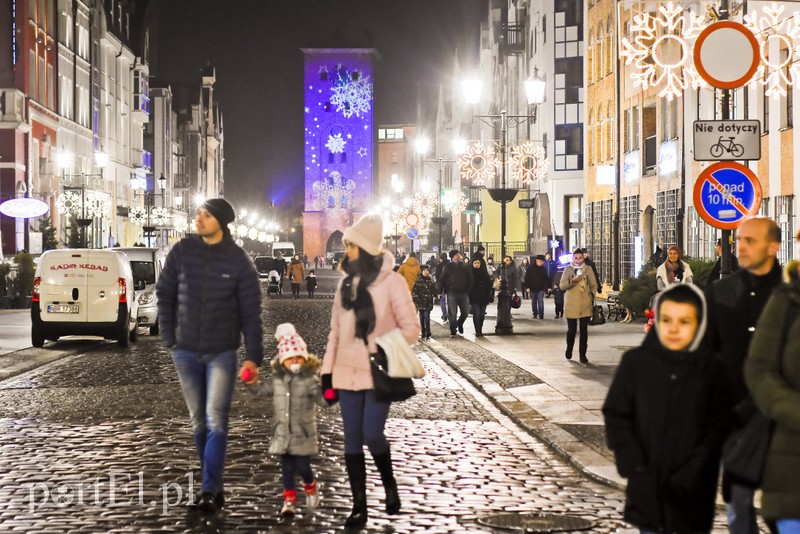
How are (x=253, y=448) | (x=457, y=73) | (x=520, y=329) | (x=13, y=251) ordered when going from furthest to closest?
(x=457, y=73) < (x=13, y=251) < (x=520, y=329) < (x=253, y=448)

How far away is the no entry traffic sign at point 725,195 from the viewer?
42.0ft

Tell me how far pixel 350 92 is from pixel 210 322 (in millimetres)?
130840

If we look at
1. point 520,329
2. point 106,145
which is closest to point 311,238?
point 106,145

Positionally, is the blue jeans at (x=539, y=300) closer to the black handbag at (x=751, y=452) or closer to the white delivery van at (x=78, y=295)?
the white delivery van at (x=78, y=295)

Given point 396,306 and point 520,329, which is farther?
point 520,329

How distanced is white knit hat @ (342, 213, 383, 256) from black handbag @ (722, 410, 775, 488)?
347cm

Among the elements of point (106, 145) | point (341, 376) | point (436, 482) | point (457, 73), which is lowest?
point (436, 482)

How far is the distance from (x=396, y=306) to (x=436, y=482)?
2.22m

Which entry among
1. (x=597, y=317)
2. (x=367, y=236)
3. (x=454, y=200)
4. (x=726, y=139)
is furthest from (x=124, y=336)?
(x=454, y=200)

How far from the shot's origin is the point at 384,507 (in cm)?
918

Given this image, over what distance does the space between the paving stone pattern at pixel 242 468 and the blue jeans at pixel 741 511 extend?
94.3 inches

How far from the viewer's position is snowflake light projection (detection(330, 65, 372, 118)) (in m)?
138

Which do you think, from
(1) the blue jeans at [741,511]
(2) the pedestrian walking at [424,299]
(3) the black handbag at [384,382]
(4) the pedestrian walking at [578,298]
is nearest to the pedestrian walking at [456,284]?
(2) the pedestrian walking at [424,299]

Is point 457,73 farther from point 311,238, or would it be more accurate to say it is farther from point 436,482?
point 436,482
